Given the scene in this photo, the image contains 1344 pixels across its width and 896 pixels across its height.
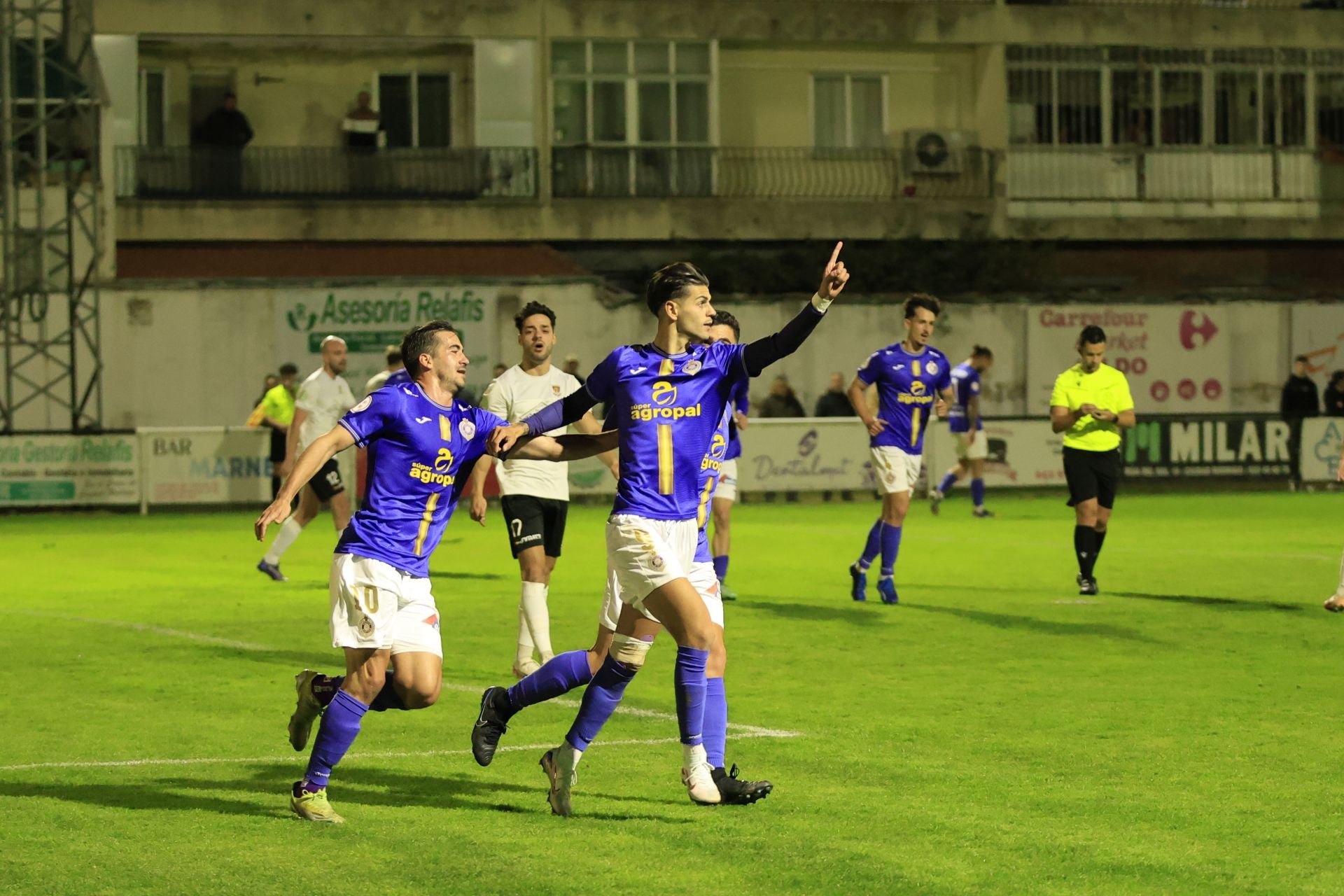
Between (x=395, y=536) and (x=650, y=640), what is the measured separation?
3.46 feet

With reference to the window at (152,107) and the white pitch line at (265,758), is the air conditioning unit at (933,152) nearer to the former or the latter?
the window at (152,107)

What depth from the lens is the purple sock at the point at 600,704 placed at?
7480 millimetres

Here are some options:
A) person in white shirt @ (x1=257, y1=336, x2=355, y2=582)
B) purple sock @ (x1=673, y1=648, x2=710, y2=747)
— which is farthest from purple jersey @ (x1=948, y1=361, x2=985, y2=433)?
purple sock @ (x1=673, y1=648, x2=710, y2=747)

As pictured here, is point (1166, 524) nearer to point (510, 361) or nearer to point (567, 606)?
point (567, 606)

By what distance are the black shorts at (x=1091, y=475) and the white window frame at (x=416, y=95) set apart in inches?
1079

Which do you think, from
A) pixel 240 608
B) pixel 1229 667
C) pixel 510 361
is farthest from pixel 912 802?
pixel 510 361

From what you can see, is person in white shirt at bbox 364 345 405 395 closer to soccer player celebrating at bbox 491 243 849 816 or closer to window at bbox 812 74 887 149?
soccer player celebrating at bbox 491 243 849 816

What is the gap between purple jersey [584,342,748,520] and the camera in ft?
24.6

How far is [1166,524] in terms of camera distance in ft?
78.1

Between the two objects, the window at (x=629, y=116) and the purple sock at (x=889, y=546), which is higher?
the window at (x=629, y=116)

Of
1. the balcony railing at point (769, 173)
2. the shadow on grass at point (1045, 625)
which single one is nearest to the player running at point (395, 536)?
the shadow on grass at point (1045, 625)

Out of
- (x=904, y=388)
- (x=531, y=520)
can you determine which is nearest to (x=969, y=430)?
(x=904, y=388)

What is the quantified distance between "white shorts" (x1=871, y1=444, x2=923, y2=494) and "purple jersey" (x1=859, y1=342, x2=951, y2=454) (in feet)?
0.13

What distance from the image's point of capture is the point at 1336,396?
31.9m
